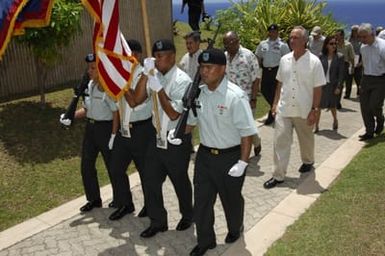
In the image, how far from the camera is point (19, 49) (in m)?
11.5

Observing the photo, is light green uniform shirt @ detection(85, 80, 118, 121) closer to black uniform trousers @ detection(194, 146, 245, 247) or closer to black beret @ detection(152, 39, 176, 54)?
black beret @ detection(152, 39, 176, 54)

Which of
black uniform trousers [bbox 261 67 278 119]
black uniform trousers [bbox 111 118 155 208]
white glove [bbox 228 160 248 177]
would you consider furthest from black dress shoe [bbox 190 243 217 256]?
black uniform trousers [bbox 261 67 278 119]

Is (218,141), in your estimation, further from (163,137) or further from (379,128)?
(379,128)

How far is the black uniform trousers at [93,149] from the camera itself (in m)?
5.72

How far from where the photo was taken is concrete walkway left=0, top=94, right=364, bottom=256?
17.0 feet

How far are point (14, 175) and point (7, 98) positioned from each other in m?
4.43

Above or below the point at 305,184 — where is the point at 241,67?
above

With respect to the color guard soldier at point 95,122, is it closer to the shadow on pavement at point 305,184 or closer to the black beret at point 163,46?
the black beret at point 163,46

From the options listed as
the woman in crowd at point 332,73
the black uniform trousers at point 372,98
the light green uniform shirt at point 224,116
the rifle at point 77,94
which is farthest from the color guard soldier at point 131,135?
the woman in crowd at point 332,73

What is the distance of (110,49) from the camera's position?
4.75 meters

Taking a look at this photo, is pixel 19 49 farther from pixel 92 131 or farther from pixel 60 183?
pixel 92 131

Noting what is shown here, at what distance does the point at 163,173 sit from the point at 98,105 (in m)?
1.25

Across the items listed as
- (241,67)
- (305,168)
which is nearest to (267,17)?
(241,67)

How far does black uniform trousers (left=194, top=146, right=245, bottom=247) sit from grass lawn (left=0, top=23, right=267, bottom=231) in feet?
8.86
